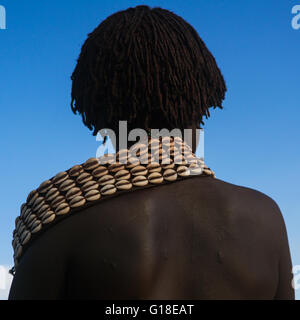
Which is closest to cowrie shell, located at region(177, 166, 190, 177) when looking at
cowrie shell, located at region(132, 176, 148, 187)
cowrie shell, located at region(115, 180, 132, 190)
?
cowrie shell, located at region(132, 176, 148, 187)

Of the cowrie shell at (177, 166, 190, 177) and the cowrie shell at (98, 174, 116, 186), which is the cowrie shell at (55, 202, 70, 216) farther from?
the cowrie shell at (177, 166, 190, 177)

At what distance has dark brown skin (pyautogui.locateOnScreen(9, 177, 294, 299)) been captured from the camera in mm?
3164

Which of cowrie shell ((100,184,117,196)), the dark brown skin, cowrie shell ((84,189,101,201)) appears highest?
cowrie shell ((100,184,117,196))

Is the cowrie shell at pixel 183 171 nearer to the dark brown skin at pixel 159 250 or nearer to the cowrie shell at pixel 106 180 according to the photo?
the dark brown skin at pixel 159 250

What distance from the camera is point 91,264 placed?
125 inches

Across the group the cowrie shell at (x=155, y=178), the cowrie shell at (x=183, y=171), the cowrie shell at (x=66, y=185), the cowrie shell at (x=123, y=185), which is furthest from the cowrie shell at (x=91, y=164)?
the cowrie shell at (x=183, y=171)

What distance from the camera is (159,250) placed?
3.22 meters

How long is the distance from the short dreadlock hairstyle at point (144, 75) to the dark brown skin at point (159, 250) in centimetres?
55

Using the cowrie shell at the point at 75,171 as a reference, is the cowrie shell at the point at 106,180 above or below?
below

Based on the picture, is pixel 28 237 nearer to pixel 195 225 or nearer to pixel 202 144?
pixel 195 225

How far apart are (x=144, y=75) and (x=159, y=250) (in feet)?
3.97

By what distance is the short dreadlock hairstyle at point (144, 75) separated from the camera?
3605mm

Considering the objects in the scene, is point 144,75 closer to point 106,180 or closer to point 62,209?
point 106,180

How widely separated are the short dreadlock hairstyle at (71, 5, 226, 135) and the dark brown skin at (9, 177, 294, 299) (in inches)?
21.6
